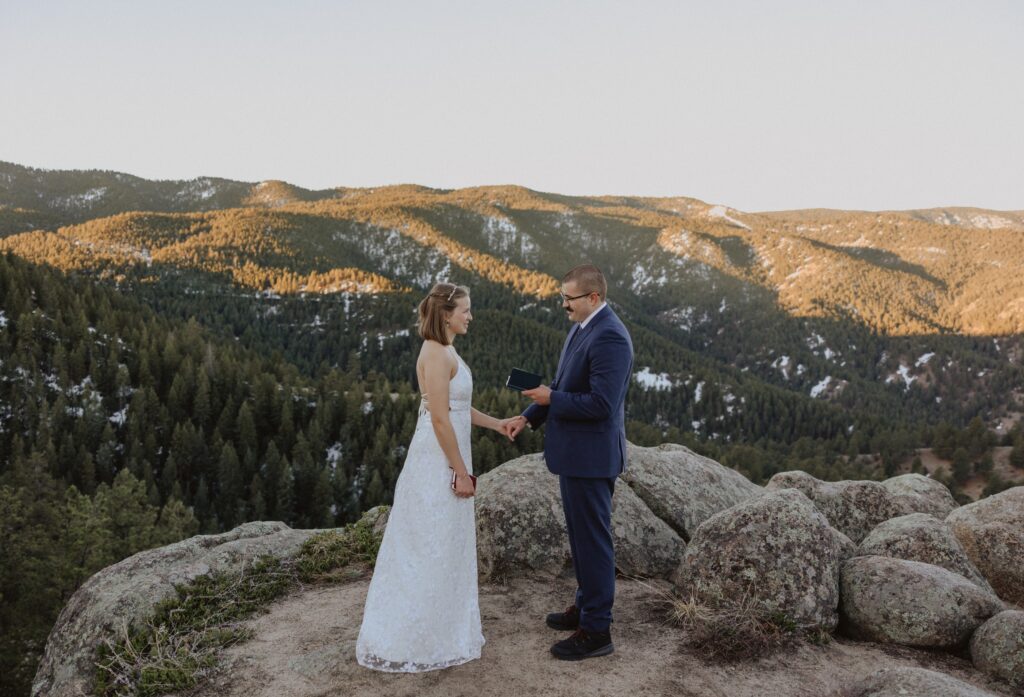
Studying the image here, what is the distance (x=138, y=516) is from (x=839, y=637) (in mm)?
57867

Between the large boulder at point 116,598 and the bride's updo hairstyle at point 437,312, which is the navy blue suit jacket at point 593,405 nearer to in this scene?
the bride's updo hairstyle at point 437,312

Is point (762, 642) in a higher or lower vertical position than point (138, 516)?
higher

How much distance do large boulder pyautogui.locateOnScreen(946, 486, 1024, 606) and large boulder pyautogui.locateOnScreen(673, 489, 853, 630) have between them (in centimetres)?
388

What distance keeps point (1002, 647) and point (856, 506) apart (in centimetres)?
565

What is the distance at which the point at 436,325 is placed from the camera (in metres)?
7.02

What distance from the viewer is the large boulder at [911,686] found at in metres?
6.15

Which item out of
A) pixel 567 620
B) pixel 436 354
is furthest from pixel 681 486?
pixel 436 354

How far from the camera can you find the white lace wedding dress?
280 inches

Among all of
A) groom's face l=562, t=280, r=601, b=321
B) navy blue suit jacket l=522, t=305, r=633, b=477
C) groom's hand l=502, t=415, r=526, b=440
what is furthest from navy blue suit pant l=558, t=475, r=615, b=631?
groom's face l=562, t=280, r=601, b=321

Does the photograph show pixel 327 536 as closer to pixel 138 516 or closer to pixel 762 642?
pixel 762 642

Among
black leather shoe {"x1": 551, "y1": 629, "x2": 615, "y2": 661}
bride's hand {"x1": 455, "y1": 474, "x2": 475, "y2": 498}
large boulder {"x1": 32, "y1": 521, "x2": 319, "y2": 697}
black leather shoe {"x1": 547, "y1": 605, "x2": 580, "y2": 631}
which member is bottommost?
large boulder {"x1": 32, "y1": 521, "x2": 319, "y2": 697}

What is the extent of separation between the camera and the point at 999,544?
1071cm

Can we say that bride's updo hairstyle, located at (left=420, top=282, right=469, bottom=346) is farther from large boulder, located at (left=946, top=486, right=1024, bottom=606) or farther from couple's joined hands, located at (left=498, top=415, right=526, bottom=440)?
large boulder, located at (left=946, top=486, right=1024, bottom=606)

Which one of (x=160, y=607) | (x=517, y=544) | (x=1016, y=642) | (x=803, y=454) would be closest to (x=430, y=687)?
(x=517, y=544)
